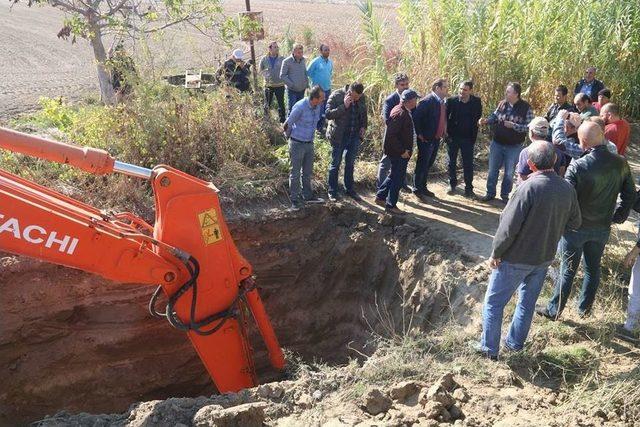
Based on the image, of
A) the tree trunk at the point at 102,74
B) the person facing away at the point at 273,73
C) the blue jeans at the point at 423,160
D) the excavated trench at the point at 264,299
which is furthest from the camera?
the tree trunk at the point at 102,74

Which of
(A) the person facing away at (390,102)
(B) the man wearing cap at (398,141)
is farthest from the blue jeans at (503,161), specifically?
(A) the person facing away at (390,102)

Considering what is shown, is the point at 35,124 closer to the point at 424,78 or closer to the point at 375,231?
the point at 375,231

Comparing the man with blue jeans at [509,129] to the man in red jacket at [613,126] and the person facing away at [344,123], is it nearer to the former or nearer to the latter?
the man in red jacket at [613,126]

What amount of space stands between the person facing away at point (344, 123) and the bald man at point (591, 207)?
316 centimetres

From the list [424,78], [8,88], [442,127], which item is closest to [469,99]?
[442,127]

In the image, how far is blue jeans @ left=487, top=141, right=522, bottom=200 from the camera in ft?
25.3

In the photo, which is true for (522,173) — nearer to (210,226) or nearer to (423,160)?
(423,160)

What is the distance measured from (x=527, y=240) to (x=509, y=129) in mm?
3447

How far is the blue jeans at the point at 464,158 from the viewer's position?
8.01m

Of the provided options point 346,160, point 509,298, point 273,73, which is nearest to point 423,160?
point 346,160

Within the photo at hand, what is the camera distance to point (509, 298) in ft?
15.5

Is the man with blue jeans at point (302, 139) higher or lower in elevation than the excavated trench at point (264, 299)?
higher

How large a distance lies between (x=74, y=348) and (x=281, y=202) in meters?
3.01

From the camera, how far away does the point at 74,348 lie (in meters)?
6.67
